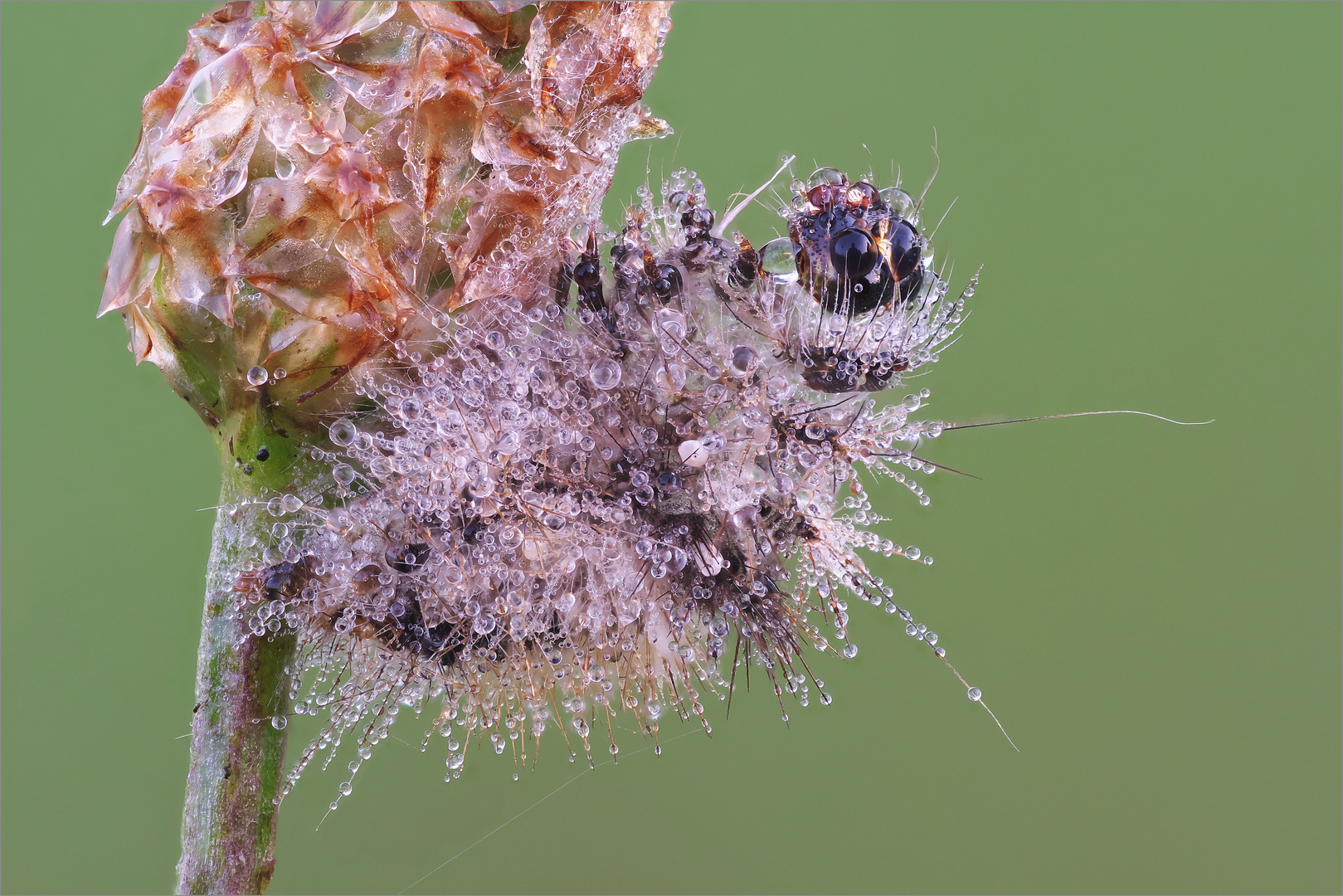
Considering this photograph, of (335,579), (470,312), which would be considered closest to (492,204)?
(470,312)

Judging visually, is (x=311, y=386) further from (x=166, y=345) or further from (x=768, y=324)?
(x=768, y=324)

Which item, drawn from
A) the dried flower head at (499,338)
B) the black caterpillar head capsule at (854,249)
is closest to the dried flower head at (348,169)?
the dried flower head at (499,338)

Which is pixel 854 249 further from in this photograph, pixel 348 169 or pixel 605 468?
pixel 348 169

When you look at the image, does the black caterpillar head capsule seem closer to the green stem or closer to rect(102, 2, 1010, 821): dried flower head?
rect(102, 2, 1010, 821): dried flower head

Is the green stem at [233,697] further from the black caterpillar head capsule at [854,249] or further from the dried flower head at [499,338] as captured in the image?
the black caterpillar head capsule at [854,249]

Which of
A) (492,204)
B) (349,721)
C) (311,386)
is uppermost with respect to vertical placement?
(492,204)

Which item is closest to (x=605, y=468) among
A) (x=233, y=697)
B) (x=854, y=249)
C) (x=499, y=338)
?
Answer: (x=499, y=338)
